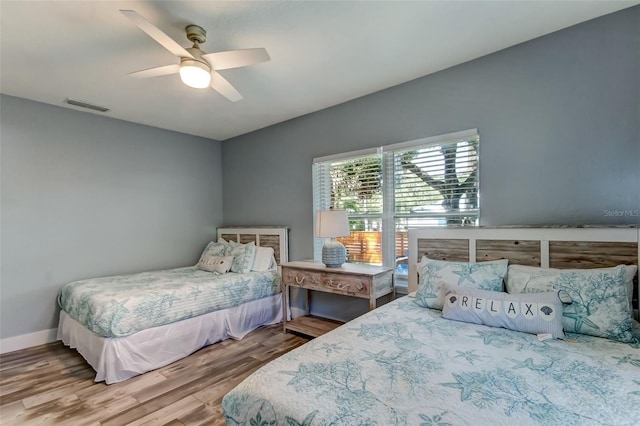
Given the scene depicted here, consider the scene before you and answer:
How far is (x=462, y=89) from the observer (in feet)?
8.59

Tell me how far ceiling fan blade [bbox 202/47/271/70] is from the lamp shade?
1.52 m

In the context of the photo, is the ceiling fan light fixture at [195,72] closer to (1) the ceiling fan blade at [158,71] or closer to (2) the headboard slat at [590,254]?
(1) the ceiling fan blade at [158,71]

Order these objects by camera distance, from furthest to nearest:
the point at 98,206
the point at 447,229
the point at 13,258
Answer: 1. the point at 98,206
2. the point at 13,258
3. the point at 447,229

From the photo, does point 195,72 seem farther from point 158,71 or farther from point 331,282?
point 331,282

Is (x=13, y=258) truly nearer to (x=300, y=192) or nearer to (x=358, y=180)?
(x=300, y=192)

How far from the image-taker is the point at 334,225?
2994mm

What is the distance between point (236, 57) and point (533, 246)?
2.38 m

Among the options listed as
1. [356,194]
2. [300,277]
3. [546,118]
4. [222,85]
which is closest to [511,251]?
[546,118]

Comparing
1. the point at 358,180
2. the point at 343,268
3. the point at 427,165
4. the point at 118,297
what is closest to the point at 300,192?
the point at 358,180

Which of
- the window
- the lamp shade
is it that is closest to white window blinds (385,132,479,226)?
the window

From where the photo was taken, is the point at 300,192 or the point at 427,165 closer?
the point at 427,165

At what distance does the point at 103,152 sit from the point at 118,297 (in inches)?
78.7

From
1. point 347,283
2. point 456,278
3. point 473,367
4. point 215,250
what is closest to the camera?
point 473,367

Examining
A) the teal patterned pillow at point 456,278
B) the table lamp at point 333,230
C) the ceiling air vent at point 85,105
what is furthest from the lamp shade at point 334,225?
the ceiling air vent at point 85,105
